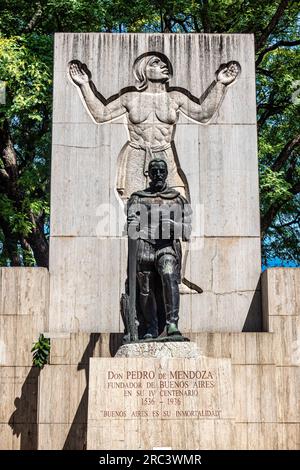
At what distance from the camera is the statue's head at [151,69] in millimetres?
15812

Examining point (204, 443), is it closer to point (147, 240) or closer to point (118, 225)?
point (147, 240)

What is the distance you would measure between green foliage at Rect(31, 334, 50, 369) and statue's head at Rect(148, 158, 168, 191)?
127 inches

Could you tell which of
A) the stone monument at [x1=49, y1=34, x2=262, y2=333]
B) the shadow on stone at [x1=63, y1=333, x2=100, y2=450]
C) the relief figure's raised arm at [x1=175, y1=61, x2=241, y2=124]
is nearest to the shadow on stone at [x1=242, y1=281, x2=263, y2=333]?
the stone monument at [x1=49, y1=34, x2=262, y2=333]

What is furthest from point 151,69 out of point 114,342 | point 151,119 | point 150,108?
point 114,342

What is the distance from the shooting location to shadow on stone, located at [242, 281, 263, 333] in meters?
14.7

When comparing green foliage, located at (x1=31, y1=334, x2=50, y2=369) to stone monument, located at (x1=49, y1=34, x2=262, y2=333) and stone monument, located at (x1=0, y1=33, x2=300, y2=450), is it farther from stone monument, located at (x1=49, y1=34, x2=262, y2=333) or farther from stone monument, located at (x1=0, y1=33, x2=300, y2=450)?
stone monument, located at (x1=49, y1=34, x2=262, y2=333)

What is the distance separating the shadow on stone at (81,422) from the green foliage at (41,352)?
1.91ft

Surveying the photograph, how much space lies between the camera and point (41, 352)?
13508 millimetres

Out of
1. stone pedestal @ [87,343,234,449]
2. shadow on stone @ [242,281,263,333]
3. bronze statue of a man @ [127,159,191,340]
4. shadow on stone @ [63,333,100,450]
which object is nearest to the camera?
stone pedestal @ [87,343,234,449]

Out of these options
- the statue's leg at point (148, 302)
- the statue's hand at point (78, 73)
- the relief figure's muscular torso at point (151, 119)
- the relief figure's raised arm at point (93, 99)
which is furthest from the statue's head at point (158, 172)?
the statue's hand at point (78, 73)

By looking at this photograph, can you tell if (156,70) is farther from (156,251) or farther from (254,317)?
(254,317)

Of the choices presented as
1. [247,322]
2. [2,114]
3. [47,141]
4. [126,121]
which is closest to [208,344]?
[247,322]

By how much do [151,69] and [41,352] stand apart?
236 inches

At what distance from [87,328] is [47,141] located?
33.7ft
